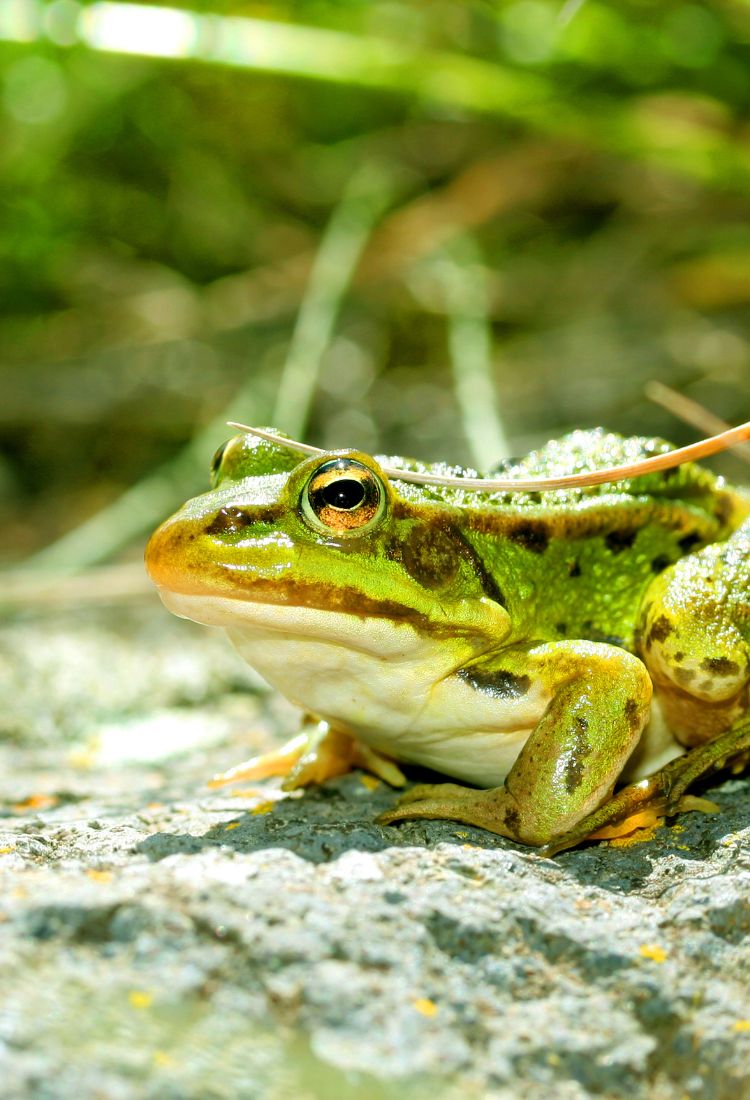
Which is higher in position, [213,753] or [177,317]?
[177,317]

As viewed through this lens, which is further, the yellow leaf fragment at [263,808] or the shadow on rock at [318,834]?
the yellow leaf fragment at [263,808]

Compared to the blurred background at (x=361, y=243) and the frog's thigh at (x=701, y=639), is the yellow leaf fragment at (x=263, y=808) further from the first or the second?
the blurred background at (x=361, y=243)

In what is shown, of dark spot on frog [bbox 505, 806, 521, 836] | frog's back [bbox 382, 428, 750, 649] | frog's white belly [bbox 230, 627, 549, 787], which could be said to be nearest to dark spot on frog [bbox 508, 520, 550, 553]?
frog's back [bbox 382, 428, 750, 649]

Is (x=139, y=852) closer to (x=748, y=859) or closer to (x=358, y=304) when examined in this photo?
(x=748, y=859)

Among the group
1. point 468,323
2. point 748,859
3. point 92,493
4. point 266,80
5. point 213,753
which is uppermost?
point 266,80

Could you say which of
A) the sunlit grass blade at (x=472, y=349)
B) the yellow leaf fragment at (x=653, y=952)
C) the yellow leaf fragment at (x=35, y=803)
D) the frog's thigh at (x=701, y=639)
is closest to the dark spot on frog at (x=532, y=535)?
the frog's thigh at (x=701, y=639)

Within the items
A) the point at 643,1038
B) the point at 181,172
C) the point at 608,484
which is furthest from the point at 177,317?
the point at 643,1038

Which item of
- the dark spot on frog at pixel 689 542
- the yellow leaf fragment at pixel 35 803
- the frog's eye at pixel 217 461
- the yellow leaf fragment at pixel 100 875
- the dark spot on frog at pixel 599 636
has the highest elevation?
the frog's eye at pixel 217 461

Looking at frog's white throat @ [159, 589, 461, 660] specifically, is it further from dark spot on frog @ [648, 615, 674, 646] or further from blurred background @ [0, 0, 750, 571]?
blurred background @ [0, 0, 750, 571]
